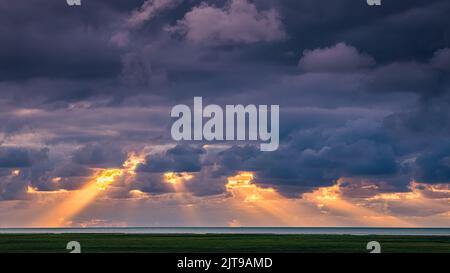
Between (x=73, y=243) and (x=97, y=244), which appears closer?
(x=73, y=243)
